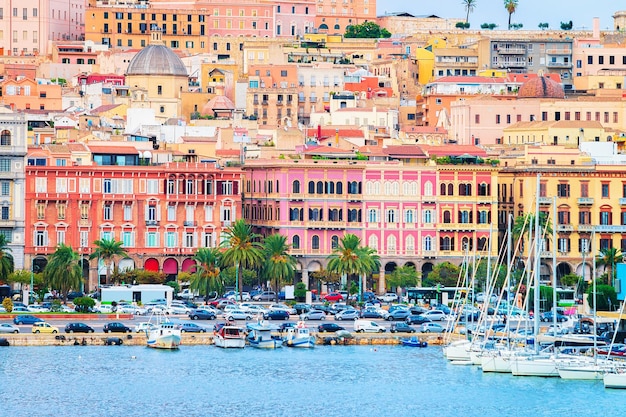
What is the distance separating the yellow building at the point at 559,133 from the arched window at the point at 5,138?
4151 cm

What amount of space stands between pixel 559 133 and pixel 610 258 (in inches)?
987

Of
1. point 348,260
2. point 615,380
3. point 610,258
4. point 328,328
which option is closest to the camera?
point 615,380

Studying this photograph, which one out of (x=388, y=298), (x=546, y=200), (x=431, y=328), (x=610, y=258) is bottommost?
(x=431, y=328)

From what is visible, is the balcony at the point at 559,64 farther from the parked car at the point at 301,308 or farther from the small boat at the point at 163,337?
the small boat at the point at 163,337

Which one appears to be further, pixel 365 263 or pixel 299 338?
pixel 365 263

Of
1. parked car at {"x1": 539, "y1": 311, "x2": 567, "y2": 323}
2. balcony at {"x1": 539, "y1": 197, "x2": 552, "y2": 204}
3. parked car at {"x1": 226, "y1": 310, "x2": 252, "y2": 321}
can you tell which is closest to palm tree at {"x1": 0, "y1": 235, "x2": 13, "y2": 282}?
parked car at {"x1": 226, "y1": 310, "x2": 252, "y2": 321}

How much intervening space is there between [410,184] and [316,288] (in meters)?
9.33

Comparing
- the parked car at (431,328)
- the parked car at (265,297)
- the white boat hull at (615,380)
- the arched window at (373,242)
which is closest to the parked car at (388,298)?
the arched window at (373,242)

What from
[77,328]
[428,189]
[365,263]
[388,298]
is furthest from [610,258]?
[77,328]

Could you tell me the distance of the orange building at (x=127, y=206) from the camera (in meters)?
138

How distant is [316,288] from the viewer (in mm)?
142000

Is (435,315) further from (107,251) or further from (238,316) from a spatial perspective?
(107,251)

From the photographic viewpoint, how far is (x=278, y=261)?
438ft

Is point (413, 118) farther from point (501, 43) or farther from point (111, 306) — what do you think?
point (111, 306)
